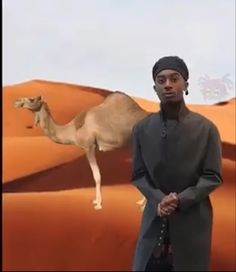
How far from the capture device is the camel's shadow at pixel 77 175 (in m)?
2.10

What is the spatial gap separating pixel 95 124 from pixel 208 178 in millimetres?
1168

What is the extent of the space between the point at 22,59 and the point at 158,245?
52.6 inches

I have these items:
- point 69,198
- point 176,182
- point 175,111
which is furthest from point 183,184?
point 69,198

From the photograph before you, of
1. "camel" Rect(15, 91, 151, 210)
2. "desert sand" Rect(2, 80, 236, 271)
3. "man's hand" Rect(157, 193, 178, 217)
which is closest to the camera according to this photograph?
"man's hand" Rect(157, 193, 178, 217)

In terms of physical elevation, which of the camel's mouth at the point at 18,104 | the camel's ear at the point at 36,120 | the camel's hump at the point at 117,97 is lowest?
the camel's ear at the point at 36,120

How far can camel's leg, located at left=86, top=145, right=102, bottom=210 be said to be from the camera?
82.4 inches

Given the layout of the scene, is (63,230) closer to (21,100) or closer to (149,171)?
(21,100)

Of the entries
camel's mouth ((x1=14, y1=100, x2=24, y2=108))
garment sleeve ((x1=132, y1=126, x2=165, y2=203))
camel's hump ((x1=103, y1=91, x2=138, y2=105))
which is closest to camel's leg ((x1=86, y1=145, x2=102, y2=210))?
camel's hump ((x1=103, y1=91, x2=138, y2=105))

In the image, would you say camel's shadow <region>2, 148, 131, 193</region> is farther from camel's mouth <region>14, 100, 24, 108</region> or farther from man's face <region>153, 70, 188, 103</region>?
man's face <region>153, 70, 188, 103</region>

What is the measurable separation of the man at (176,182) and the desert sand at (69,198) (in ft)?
3.20

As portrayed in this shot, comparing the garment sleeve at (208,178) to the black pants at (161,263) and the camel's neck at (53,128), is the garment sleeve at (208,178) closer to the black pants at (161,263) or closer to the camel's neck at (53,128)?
the black pants at (161,263)

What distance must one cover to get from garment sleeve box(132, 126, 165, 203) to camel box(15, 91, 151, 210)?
101cm

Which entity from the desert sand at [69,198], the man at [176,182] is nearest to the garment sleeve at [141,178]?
the man at [176,182]

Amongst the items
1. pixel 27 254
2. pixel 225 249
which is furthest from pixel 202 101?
pixel 27 254
